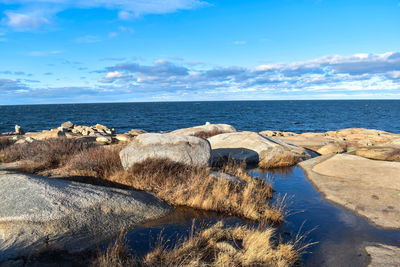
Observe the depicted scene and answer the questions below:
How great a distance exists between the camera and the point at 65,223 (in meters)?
5.36

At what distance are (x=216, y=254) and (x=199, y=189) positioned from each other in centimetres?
302

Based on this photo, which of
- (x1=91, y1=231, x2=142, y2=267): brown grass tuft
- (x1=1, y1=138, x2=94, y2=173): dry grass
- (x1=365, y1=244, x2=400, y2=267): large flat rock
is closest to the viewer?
(x1=91, y1=231, x2=142, y2=267): brown grass tuft

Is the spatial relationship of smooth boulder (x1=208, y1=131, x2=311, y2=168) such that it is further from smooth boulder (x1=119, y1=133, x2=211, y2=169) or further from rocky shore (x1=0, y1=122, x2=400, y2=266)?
smooth boulder (x1=119, y1=133, x2=211, y2=169)

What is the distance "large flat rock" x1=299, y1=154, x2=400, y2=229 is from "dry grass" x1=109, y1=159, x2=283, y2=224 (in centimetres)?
236

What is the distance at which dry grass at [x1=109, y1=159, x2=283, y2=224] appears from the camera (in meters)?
6.88

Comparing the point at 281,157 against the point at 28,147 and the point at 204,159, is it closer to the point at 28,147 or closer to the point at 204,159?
the point at 204,159

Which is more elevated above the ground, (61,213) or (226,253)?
(61,213)

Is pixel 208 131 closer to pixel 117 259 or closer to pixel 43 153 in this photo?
pixel 43 153

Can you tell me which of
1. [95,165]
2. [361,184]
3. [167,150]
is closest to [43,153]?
[95,165]

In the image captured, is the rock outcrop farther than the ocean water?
No

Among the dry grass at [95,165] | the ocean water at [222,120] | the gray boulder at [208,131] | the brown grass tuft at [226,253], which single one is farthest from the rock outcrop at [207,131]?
the ocean water at [222,120]

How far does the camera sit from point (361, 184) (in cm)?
919

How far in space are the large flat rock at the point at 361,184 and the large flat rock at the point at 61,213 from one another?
5.37 m

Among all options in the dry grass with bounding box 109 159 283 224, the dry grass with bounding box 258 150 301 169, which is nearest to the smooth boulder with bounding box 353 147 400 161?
the dry grass with bounding box 258 150 301 169
